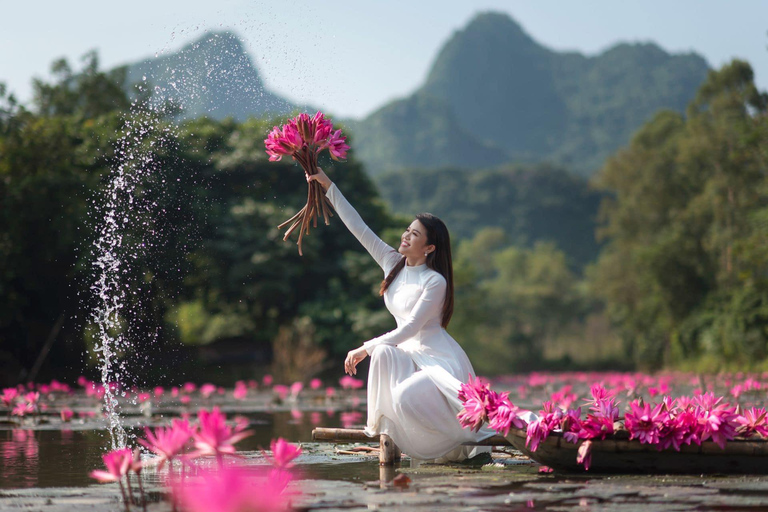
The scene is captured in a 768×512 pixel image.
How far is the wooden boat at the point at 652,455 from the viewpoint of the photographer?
5227mm

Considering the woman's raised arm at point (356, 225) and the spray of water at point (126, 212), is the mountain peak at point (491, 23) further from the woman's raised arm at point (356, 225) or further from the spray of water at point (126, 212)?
the woman's raised arm at point (356, 225)

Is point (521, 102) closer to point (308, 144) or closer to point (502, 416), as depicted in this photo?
point (308, 144)

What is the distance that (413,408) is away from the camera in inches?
228

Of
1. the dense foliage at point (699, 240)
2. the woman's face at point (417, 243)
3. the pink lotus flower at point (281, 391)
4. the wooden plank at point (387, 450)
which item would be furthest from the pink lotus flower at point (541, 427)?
the dense foliage at point (699, 240)

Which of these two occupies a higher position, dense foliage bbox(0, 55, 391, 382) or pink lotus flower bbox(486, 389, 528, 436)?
dense foliage bbox(0, 55, 391, 382)

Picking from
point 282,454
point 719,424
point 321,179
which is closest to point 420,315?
point 321,179

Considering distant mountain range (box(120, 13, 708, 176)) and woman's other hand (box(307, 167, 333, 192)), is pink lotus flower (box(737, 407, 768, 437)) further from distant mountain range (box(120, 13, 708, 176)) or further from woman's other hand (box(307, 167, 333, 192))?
distant mountain range (box(120, 13, 708, 176))

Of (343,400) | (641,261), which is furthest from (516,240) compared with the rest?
(343,400)

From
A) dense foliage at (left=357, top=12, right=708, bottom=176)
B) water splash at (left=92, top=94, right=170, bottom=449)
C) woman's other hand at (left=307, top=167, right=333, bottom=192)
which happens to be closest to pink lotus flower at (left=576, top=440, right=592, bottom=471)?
woman's other hand at (left=307, top=167, right=333, bottom=192)

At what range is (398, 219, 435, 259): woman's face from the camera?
20.6ft

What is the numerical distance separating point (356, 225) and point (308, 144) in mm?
634

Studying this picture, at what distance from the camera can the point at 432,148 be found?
126 m

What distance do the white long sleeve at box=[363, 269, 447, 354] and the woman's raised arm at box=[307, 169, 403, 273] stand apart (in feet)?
1.83

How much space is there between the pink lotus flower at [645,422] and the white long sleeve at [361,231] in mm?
2052
